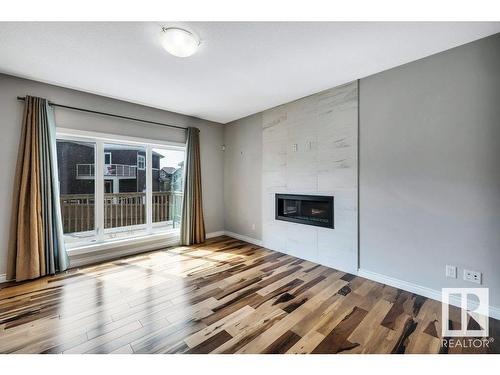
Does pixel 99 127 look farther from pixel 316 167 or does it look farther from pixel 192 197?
pixel 316 167

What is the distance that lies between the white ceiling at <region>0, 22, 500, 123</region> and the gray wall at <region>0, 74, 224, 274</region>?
187 mm

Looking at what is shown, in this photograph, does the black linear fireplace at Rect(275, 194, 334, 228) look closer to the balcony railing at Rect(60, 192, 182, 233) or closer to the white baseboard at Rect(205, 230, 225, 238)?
the white baseboard at Rect(205, 230, 225, 238)

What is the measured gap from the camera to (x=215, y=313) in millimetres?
2037

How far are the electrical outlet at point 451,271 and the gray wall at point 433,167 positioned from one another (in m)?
0.05

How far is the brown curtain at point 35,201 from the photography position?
2674 millimetres

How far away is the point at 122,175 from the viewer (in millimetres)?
3691

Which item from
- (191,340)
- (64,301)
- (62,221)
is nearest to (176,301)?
(191,340)

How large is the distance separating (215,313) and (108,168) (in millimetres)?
2844

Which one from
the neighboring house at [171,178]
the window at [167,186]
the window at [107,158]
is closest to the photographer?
the window at [107,158]

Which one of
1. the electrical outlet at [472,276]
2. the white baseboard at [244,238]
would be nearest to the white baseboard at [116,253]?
the white baseboard at [244,238]

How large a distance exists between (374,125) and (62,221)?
4273 millimetres

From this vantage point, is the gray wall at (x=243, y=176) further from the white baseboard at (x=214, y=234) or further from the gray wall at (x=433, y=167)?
the gray wall at (x=433, y=167)

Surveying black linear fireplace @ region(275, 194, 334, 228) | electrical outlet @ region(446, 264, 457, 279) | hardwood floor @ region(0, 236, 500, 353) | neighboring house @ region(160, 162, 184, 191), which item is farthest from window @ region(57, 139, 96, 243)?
electrical outlet @ region(446, 264, 457, 279)
